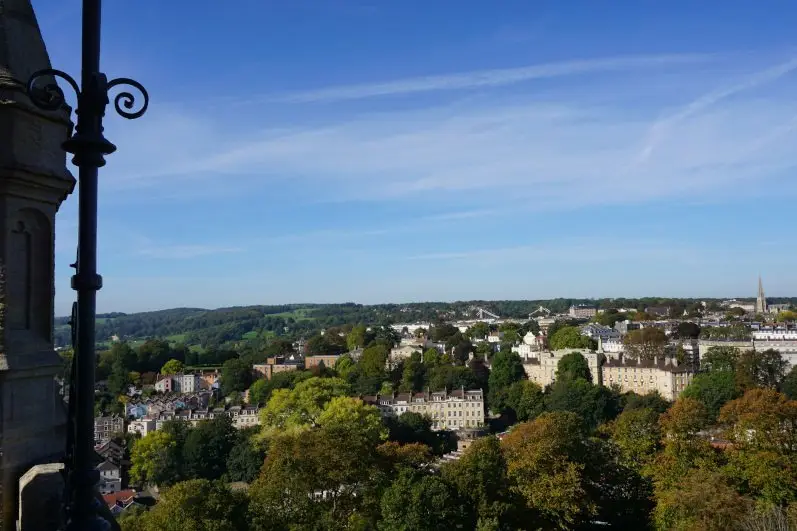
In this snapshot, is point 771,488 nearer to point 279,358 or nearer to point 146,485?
point 146,485

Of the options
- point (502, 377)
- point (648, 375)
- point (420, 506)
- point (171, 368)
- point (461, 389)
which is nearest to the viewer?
point (420, 506)

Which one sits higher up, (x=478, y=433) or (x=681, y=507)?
(x=681, y=507)

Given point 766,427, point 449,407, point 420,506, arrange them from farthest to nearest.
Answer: point 449,407, point 766,427, point 420,506

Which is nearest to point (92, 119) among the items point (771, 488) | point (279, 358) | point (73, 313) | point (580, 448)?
point (73, 313)

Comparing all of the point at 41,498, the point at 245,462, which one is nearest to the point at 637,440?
the point at 245,462

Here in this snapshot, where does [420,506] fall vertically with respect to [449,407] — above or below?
above

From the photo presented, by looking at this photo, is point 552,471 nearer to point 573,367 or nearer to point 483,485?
point 483,485

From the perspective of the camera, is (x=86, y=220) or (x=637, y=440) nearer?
(x=86, y=220)
